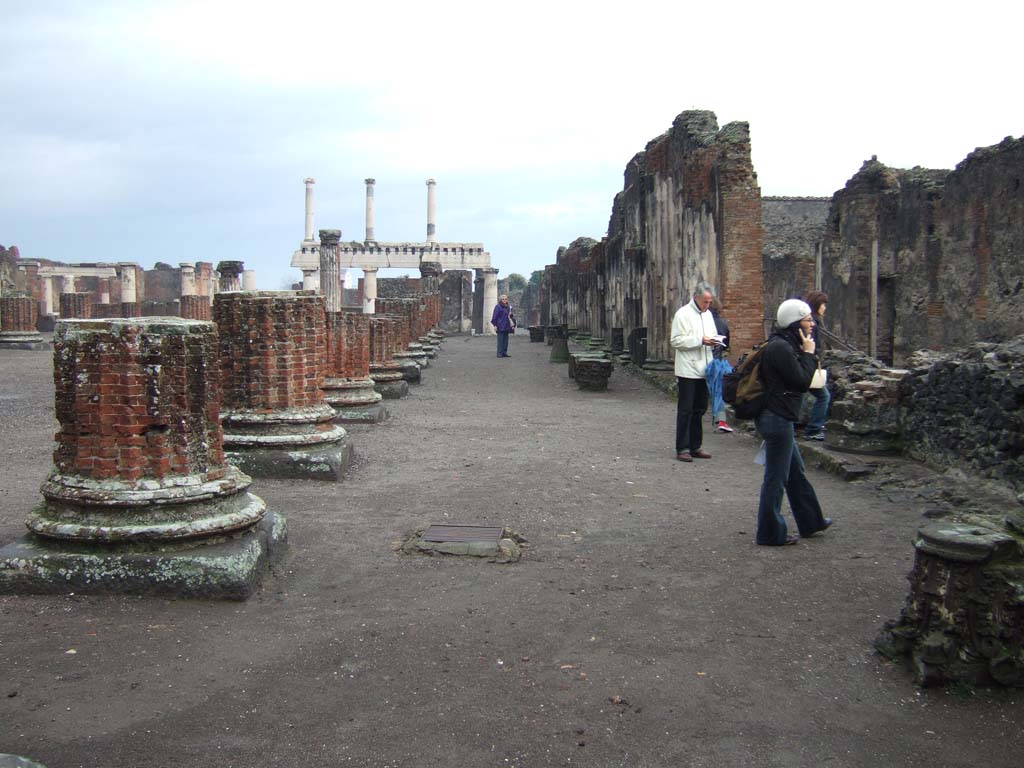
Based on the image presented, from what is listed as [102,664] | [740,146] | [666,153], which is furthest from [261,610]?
[666,153]

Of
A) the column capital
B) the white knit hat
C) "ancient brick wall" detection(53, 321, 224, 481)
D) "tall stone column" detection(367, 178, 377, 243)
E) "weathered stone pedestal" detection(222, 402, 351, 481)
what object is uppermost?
"tall stone column" detection(367, 178, 377, 243)

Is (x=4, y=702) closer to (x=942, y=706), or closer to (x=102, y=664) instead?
(x=102, y=664)

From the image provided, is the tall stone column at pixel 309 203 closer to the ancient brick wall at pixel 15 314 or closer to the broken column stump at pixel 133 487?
the ancient brick wall at pixel 15 314

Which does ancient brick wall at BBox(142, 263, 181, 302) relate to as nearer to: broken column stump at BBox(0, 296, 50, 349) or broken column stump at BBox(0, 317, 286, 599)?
broken column stump at BBox(0, 296, 50, 349)

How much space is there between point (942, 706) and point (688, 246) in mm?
12857

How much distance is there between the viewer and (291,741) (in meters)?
3.28

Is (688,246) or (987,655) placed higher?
(688,246)

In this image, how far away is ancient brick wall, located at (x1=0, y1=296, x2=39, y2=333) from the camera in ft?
88.9

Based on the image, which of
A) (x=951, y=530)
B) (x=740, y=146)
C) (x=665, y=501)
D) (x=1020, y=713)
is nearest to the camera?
(x=1020, y=713)

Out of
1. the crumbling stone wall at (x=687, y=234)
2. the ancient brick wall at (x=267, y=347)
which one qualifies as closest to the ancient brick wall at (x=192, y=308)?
the crumbling stone wall at (x=687, y=234)

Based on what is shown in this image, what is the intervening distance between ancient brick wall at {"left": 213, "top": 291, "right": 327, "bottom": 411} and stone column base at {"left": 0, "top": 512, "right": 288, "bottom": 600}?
3.22 metres

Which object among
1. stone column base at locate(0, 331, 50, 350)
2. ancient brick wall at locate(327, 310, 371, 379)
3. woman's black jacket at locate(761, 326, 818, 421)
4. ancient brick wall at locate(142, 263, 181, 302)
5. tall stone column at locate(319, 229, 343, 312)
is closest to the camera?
woman's black jacket at locate(761, 326, 818, 421)

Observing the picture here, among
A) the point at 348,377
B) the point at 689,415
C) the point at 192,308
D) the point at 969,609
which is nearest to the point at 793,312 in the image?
the point at 969,609

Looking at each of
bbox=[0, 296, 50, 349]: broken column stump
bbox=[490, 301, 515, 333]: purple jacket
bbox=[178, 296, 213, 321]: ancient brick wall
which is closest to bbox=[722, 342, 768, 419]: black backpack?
bbox=[490, 301, 515, 333]: purple jacket
